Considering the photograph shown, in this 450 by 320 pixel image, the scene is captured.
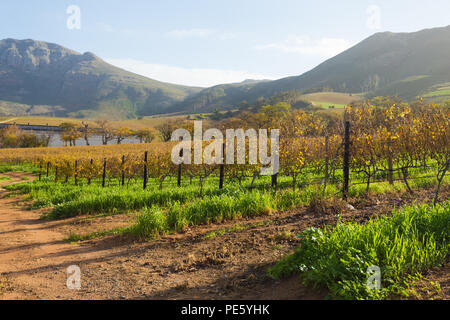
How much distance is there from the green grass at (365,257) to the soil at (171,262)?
167 millimetres

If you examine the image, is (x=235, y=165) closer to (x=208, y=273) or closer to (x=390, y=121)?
(x=390, y=121)

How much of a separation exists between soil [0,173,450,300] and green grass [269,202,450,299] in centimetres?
17

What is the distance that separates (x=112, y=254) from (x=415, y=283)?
5.14 metres

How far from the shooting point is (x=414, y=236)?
3.97 meters

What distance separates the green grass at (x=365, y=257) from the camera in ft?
10.4

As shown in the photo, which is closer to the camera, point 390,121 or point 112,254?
point 112,254
